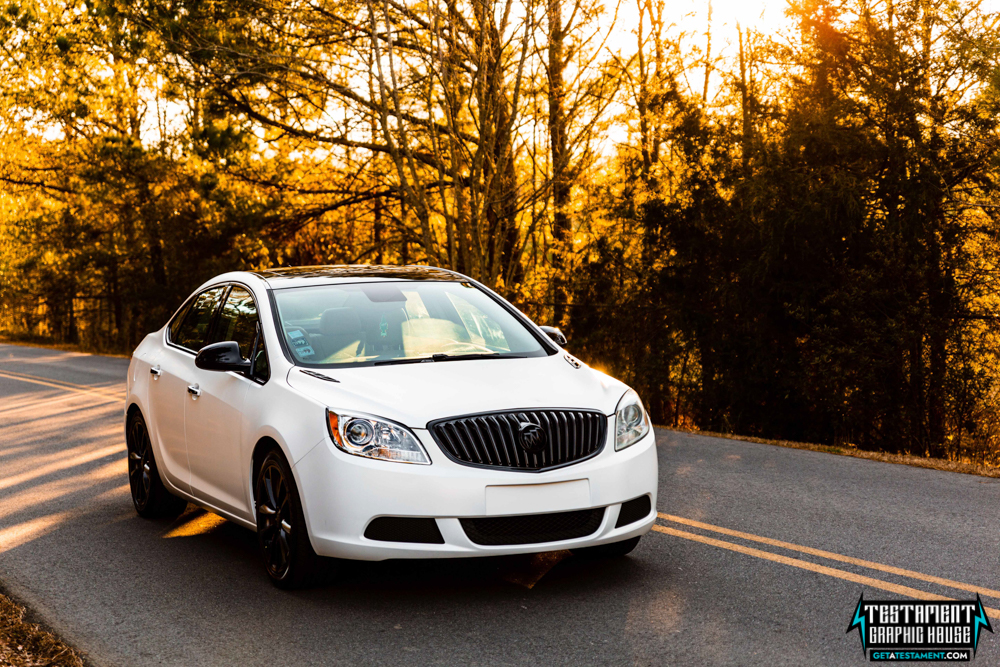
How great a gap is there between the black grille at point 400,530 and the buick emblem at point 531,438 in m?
0.61

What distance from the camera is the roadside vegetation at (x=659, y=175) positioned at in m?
13.5

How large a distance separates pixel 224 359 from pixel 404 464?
5.08 ft

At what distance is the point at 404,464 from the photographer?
4906 millimetres

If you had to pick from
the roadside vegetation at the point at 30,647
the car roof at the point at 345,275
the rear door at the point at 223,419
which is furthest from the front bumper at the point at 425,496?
the car roof at the point at 345,275

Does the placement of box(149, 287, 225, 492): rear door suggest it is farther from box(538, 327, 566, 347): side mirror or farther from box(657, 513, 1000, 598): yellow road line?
box(657, 513, 1000, 598): yellow road line

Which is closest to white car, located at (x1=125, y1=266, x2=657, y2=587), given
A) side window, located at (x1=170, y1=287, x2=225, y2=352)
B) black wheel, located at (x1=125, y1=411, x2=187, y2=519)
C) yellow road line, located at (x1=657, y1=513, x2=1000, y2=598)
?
side window, located at (x1=170, y1=287, x2=225, y2=352)

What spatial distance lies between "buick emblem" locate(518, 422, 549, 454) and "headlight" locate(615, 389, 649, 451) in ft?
1.57

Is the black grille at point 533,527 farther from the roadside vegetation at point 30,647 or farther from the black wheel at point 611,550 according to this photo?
the roadside vegetation at point 30,647

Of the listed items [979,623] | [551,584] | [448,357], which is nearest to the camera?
[979,623]

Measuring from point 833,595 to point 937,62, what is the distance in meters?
10.3

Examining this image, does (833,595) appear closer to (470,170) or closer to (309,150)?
(470,170)

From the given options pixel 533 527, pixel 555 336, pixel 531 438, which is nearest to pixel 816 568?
pixel 533 527

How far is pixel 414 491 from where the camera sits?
4875 millimetres

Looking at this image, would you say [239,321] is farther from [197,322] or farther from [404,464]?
[404,464]
